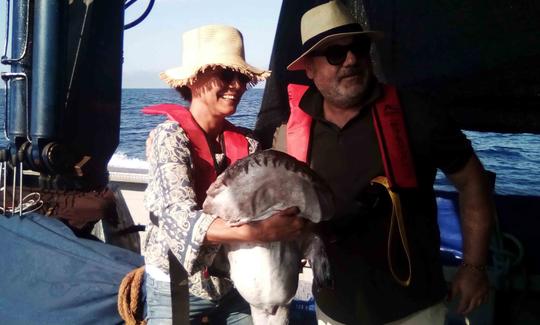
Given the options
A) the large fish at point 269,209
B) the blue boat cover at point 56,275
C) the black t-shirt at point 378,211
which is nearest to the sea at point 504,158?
the blue boat cover at point 56,275

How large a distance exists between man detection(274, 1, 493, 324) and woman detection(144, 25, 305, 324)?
31 cm

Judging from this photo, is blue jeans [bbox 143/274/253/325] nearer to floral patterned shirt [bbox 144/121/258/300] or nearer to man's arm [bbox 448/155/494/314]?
floral patterned shirt [bbox 144/121/258/300]

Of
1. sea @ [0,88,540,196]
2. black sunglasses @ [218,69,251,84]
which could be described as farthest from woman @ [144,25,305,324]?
sea @ [0,88,540,196]

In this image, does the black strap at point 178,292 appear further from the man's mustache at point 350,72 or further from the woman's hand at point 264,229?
the man's mustache at point 350,72

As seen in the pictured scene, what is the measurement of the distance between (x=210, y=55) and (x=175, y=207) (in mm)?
598

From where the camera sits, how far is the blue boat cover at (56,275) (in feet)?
8.33

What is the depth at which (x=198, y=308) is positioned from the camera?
6.18 feet

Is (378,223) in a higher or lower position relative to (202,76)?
lower

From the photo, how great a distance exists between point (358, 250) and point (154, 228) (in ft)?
2.69

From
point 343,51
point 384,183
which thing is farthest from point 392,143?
point 343,51

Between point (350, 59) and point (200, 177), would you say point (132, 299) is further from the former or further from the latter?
point (350, 59)

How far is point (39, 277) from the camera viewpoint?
2.62 m

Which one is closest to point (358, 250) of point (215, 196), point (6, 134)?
point (215, 196)

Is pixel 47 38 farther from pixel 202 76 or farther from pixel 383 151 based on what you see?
pixel 383 151
